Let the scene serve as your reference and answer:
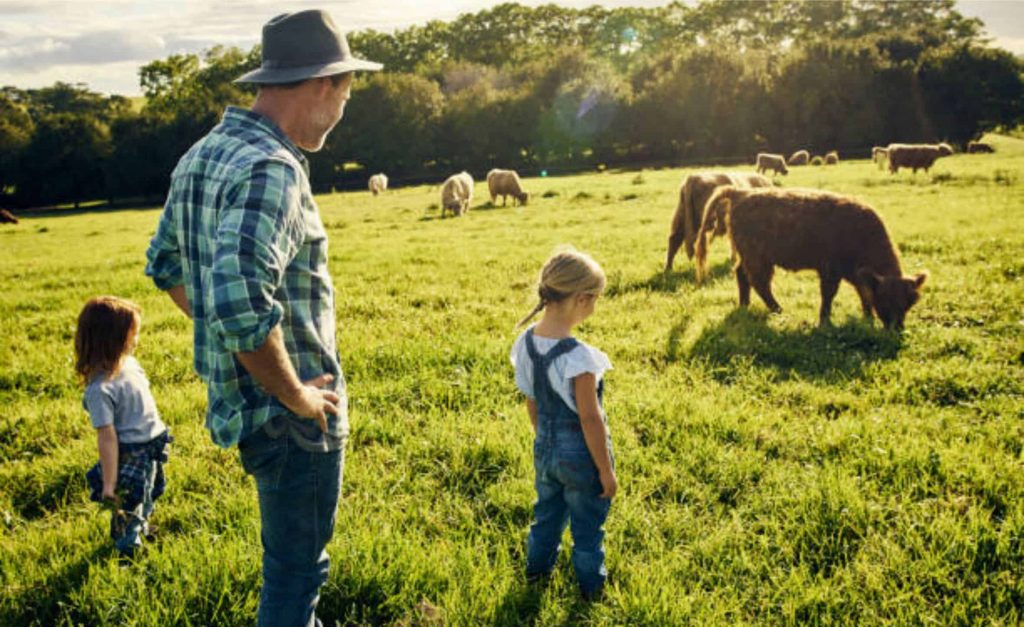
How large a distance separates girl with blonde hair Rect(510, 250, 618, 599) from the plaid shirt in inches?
41.2

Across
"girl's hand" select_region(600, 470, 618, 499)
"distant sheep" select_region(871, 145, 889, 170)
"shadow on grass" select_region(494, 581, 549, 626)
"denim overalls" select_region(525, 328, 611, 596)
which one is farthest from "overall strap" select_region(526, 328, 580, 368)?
"distant sheep" select_region(871, 145, 889, 170)

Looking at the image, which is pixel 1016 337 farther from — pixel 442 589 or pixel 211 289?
pixel 211 289

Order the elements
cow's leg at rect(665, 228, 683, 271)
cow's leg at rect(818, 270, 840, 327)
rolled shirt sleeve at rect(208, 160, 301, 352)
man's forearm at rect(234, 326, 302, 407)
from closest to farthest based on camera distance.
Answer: rolled shirt sleeve at rect(208, 160, 301, 352)
man's forearm at rect(234, 326, 302, 407)
cow's leg at rect(818, 270, 840, 327)
cow's leg at rect(665, 228, 683, 271)

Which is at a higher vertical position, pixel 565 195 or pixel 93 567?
pixel 565 195

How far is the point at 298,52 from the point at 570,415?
2070 mm

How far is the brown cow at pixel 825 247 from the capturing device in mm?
8172

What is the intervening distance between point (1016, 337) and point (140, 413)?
9.10 m

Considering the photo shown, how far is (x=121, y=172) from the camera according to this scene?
63.9 meters

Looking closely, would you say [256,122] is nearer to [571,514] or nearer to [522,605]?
[571,514]

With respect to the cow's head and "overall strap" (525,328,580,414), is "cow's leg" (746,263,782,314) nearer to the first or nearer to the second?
the cow's head

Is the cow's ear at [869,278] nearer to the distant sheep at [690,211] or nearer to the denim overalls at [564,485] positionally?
the distant sheep at [690,211]

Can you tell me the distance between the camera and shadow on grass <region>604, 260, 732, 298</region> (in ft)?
35.6

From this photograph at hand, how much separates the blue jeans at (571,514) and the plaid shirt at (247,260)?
122 cm

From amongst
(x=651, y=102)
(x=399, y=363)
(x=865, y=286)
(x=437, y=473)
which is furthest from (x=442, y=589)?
(x=651, y=102)
